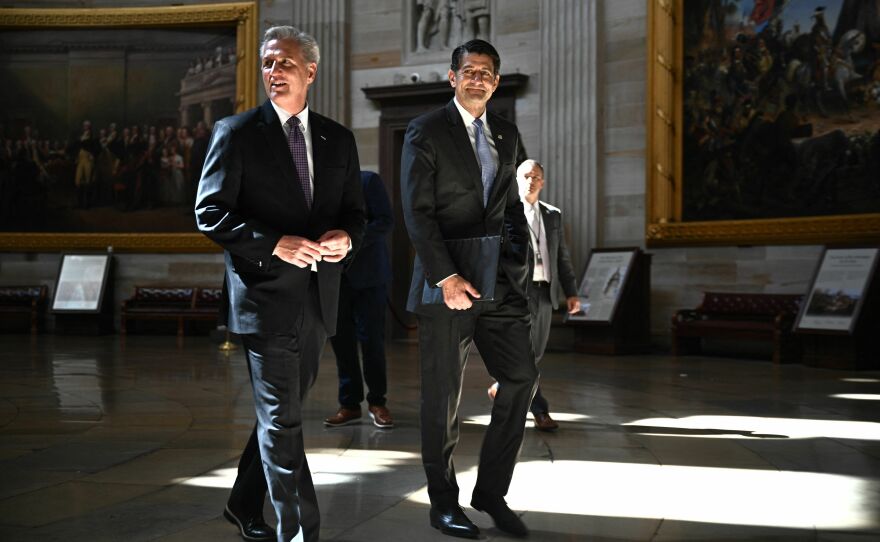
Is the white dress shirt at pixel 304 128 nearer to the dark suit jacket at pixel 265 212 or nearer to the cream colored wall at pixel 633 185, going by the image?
the dark suit jacket at pixel 265 212

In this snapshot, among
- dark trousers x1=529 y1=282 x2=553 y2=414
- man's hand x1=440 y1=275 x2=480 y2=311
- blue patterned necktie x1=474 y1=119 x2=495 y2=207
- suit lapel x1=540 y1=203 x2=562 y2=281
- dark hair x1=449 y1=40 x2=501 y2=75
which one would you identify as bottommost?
dark trousers x1=529 y1=282 x2=553 y2=414

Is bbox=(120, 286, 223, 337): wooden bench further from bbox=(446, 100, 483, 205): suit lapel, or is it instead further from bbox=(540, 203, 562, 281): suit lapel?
bbox=(446, 100, 483, 205): suit lapel

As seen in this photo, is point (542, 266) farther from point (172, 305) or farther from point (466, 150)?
point (172, 305)

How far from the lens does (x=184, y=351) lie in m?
13.3

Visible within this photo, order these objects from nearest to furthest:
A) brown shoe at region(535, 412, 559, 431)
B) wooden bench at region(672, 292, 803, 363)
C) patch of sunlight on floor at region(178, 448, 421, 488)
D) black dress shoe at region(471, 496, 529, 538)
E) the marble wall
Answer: black dress shoe at region(471, 496, 529, 538) → patch of sunlight on floor at region(178, 448, 421, 488) → brown shoe at region(535, 412, 559, 431) → wooden bench at region(672, 292, 803, 363) → the marble wall

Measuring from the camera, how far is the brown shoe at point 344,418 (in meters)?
6.61

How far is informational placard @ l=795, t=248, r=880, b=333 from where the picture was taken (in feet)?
36.9

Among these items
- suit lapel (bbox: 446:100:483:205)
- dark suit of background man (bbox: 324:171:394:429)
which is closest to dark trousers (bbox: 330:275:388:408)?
dark suit of background man (bbox: 324:171:394:429)

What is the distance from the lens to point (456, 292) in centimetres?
379

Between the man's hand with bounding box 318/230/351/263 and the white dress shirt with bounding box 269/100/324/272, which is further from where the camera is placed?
the white dress shirt with bounding box 269/100/324/272

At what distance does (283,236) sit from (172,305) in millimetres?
14128

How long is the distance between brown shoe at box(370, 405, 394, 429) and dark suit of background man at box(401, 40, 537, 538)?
8.47 ft

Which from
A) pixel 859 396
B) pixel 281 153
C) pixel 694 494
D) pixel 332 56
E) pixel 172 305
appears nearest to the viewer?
pixel 281 153

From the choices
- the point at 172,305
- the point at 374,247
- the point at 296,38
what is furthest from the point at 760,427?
the point at 172,305
